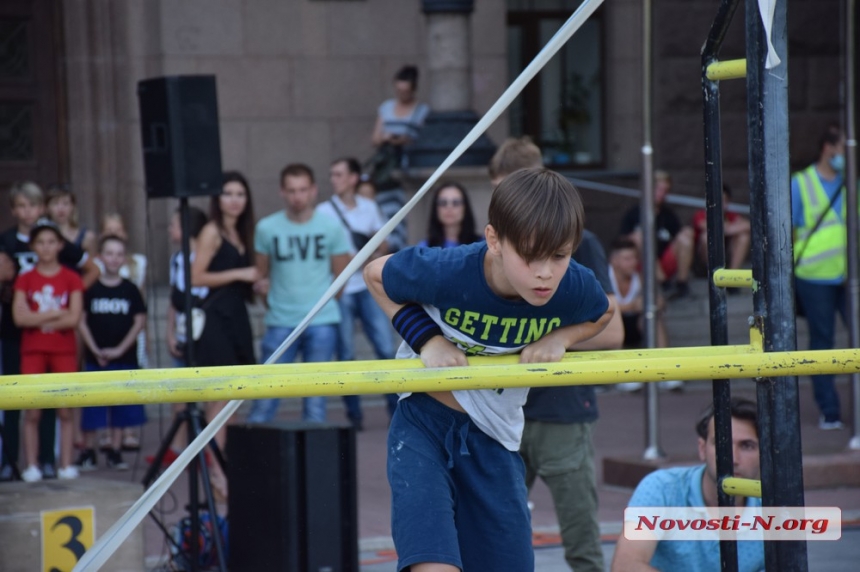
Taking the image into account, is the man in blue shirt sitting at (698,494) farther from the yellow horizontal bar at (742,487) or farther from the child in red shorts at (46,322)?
the child in red shorts at (46,322)

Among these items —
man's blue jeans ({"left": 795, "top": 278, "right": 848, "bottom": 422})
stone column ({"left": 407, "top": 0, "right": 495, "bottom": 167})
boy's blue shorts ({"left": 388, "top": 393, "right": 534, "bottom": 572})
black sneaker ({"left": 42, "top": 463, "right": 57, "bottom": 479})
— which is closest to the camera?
boy's blue shorts ({"left": 388, "top": 393, "right": 534, "bottom": 572})

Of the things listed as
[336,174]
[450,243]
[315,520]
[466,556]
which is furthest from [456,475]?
[336,174]

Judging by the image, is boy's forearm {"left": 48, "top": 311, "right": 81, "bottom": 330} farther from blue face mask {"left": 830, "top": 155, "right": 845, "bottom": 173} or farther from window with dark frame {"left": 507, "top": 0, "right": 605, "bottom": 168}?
window with dark frame {"left": 507, "top": 0, "right": 605, "bottom": 168}

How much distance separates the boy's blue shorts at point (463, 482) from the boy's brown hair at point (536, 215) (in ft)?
2.06

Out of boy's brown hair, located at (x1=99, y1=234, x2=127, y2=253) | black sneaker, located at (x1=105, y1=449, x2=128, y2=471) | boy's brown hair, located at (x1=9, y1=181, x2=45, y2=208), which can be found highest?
boy's brown hair, located at (x1=9, y1=181, x2=45, y2=208)

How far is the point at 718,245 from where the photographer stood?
3.77 meters

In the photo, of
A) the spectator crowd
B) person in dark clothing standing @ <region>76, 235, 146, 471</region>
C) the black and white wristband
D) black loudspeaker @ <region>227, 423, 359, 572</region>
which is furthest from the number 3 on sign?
person in dark clothing standing @ <region>76, 235, 146, 471</region>

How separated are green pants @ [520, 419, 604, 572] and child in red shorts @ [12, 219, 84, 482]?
4069 millimetres

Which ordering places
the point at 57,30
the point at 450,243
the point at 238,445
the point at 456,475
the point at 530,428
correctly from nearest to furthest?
the point at 456,475 < the point at 530,428 < the point at 238,445 < the point at 450,243 < the point at 57,30

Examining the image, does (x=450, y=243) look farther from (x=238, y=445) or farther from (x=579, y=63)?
(x=579, y=63)

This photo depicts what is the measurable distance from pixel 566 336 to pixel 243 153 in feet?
33.7

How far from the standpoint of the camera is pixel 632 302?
12.1m

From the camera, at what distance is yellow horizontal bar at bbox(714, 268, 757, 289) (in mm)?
3576

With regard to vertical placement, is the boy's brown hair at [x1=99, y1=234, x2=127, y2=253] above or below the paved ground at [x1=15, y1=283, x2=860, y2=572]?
above
